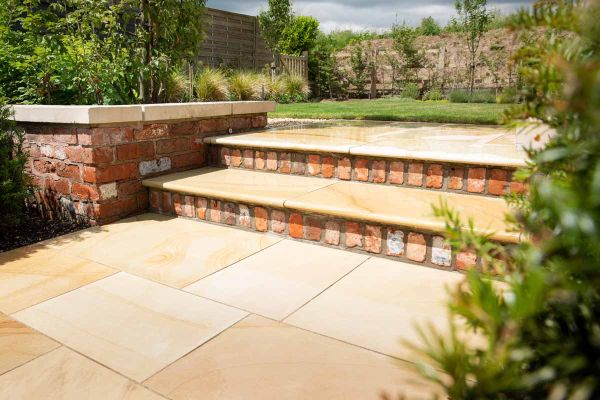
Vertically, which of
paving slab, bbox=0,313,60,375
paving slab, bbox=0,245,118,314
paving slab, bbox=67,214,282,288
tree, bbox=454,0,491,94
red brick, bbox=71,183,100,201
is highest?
tree, bbox=454,0,491,94

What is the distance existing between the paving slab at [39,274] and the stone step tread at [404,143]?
56.2 inches

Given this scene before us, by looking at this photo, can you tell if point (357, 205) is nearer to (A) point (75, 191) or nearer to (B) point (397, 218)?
(B) point (397, 218)

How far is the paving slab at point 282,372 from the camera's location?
1.28 metres

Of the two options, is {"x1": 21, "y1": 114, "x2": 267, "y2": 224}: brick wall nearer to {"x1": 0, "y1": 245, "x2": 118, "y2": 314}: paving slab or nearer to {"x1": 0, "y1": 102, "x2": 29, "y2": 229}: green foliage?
{"x1": 0, "y1": 102, "x2": 29, "y2": 229}: green foliage

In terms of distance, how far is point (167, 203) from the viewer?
3.01m

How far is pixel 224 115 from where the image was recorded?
364 cm

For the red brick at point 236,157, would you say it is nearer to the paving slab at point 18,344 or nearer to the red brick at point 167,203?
the red brick at point 167,203

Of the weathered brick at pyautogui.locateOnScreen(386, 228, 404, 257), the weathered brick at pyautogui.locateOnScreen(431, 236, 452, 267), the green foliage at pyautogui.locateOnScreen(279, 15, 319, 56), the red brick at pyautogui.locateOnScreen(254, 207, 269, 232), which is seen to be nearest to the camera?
the weathered brick at pyautogui.locateOnScreen(431, 236, 452, 267)

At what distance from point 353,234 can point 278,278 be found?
1.58 ft

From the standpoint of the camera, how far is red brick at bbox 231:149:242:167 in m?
3.39

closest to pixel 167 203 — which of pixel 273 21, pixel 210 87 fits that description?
pixel 210 87

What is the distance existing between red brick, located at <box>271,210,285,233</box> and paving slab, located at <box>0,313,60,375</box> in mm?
1267

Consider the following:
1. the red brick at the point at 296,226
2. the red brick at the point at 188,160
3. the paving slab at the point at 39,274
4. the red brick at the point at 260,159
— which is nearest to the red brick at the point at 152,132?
the red brick at the point at 188,160

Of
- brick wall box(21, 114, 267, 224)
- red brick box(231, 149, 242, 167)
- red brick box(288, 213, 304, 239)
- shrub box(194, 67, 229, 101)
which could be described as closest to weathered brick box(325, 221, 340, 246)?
red brick box(288, 213, 304, 239)
